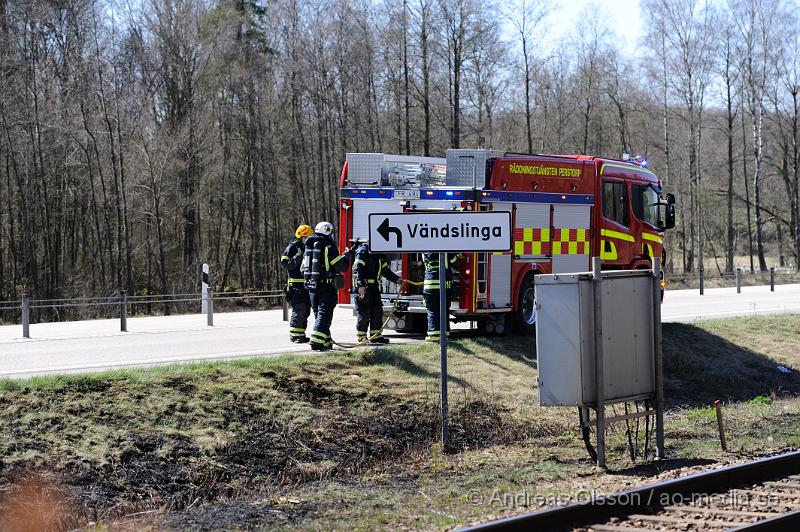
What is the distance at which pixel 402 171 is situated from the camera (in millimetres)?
15672

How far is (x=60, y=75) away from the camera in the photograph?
34031 mm

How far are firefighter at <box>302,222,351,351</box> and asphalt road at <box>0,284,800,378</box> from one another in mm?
735

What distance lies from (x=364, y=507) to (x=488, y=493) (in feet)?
3.69

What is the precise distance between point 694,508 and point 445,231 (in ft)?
13.5

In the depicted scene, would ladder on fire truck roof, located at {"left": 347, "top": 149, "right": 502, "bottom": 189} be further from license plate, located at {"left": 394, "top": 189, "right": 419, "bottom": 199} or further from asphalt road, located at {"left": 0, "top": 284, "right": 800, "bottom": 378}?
asphalt road, located at {"left": 0, "top": 284, "right": 800, "bottom": 378}

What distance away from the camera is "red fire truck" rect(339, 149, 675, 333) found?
15047 millimetres

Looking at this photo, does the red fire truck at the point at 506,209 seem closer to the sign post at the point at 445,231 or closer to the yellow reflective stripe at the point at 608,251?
the yellow reflective stripe at the point at 608,251

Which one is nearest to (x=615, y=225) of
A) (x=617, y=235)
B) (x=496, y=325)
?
(x=617, y=235)

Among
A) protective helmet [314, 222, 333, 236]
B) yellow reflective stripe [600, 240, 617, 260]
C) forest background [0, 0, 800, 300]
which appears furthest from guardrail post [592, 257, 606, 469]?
forest background [0, 0, 800, 300]

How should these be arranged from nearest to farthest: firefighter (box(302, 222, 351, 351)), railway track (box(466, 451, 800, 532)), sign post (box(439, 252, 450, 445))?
railway track (box(466, 451, 800, 532))
sign post (box(439, 252, 450, 445))
firefighter (box(302, 222, 351, 351))

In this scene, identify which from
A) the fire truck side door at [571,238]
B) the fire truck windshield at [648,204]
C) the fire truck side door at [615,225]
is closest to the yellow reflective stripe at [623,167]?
the fire truck side door at [615,225]

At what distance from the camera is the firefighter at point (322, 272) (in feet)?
45.5

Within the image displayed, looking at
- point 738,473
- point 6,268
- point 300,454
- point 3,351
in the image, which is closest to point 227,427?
point 300,454

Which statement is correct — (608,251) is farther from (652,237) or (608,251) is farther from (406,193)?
(406,193)
